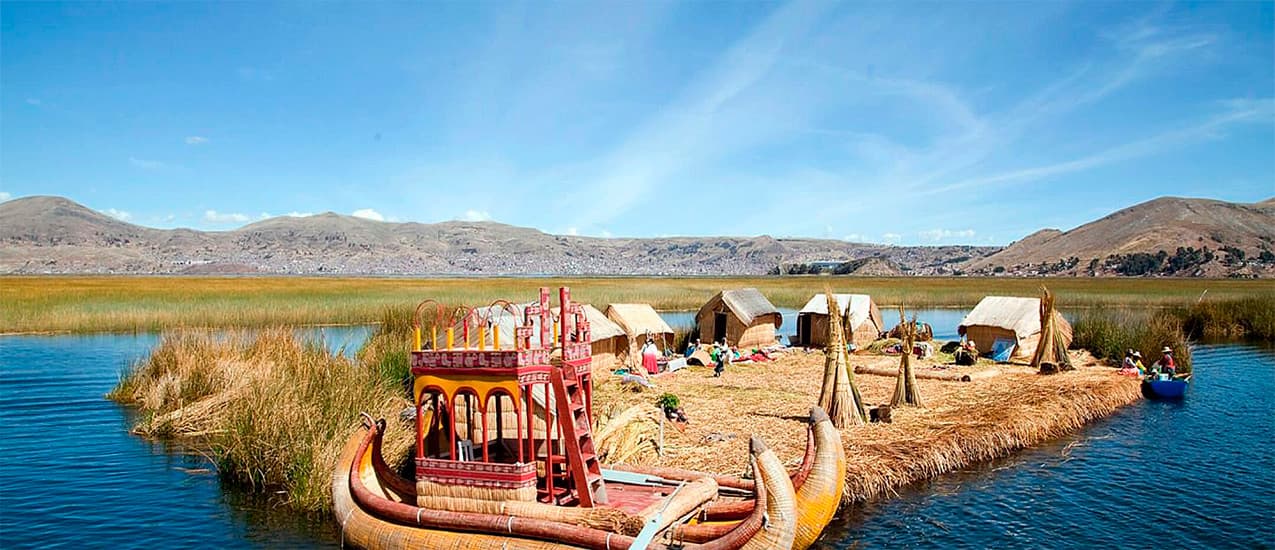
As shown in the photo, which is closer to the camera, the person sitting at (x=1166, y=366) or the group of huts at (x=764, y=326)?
the person sitting at (x=1166, y=366)

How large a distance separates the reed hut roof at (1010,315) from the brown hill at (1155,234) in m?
105

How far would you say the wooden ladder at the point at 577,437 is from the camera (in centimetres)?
883

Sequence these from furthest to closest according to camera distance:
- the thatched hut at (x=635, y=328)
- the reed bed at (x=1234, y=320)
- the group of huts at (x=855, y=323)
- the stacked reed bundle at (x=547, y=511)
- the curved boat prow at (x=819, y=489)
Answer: the reed bed at (x=1234, y=320) < the group of huts at (x=855, y=323) < the thatched hut at (x=635, y=328) < the curved boat prow at (x=819, y=489) < the stacked reed bundle at (x=547, y=511)

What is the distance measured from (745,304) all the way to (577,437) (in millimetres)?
20633

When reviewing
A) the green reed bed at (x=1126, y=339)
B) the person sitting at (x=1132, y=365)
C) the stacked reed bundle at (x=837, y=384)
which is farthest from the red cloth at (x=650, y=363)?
the green reed bed at (x=1126, y=339)

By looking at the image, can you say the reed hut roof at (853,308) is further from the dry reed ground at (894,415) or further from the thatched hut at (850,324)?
the dry reed ground at (894,415)

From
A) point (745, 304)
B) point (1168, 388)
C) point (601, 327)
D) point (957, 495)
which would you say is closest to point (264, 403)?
point (601, 327)

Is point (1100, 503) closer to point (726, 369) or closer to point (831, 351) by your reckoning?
point (831, 351)

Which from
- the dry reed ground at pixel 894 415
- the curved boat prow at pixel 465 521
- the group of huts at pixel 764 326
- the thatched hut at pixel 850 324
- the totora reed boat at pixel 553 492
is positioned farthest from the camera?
the thatched hut at pixel 850 324

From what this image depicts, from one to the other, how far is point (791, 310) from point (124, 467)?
4373 centimetres

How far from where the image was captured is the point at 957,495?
40.8 feet

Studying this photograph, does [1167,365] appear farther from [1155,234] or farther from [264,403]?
[1155,234]

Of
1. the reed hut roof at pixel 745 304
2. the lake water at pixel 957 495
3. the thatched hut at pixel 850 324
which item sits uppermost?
the reed hut roof at pixel 745 304

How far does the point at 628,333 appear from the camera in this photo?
2400 centimetres
